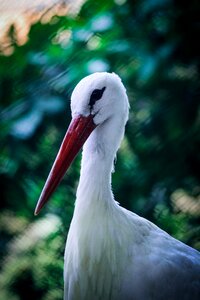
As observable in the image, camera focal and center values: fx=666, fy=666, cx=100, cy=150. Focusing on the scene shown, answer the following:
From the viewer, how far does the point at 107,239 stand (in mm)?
1382

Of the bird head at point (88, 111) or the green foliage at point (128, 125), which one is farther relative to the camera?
the green foliage at point (128, 125)

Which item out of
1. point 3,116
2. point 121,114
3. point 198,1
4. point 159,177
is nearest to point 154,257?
point 121,114

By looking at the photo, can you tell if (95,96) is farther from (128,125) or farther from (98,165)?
(128,125)

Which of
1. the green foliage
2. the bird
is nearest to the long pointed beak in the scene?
the bird

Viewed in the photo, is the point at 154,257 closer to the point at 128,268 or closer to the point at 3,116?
the point at 128,268

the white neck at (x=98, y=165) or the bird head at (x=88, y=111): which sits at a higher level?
the bird head at (x=88, y=111)

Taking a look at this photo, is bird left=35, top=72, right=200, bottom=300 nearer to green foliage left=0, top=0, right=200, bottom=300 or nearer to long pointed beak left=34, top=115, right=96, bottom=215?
long pointed beak left=34, top=115, right=96, bottom=215

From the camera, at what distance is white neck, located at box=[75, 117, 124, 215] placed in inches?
52.9

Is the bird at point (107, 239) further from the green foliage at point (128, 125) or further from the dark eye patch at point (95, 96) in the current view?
the green foliage at point (128, 125)

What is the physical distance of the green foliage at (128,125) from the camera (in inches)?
71.7

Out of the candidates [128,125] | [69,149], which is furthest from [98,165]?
[128,125]

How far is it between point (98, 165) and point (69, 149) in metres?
0.07

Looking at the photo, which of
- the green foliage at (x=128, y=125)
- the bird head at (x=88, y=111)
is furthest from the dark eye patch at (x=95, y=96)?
the green foliage at (x=128, y=125)

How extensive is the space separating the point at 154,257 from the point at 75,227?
0.17 metres
